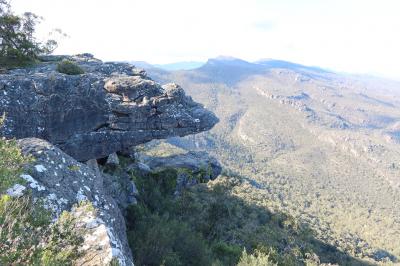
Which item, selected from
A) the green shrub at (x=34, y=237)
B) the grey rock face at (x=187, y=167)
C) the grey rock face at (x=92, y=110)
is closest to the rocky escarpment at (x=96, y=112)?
the grey rock face at (x=92, y=110)

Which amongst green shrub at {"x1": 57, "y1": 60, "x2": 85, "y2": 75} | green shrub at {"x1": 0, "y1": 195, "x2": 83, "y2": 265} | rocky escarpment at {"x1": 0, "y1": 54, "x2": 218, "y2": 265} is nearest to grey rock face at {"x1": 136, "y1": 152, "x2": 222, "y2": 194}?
rocky escarpment at {"x1": 0, "y1": 54, "x2": 218, "y2": 265}

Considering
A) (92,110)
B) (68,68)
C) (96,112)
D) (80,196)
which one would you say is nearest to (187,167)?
(96,112)

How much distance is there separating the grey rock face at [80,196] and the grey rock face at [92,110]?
774 cm

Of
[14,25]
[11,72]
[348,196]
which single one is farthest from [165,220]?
[348,196]

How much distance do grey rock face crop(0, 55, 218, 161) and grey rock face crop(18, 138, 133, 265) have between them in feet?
25.4

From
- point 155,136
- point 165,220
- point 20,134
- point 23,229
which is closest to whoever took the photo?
point 23,229

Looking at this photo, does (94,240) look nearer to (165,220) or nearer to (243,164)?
(165,220)

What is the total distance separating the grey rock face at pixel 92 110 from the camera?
16250mm

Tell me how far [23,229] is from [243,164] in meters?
173

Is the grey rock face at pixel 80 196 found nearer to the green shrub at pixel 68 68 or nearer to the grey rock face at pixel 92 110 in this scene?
the grey rock face at pixel 92 110

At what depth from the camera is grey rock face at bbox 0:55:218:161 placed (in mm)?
16250

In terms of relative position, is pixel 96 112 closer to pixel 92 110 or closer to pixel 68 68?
pixel 92 110

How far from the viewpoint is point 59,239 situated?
536 cm

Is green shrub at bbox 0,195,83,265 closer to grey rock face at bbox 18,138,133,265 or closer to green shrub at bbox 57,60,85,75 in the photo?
grey rock face at bbox 18,138,133,265
